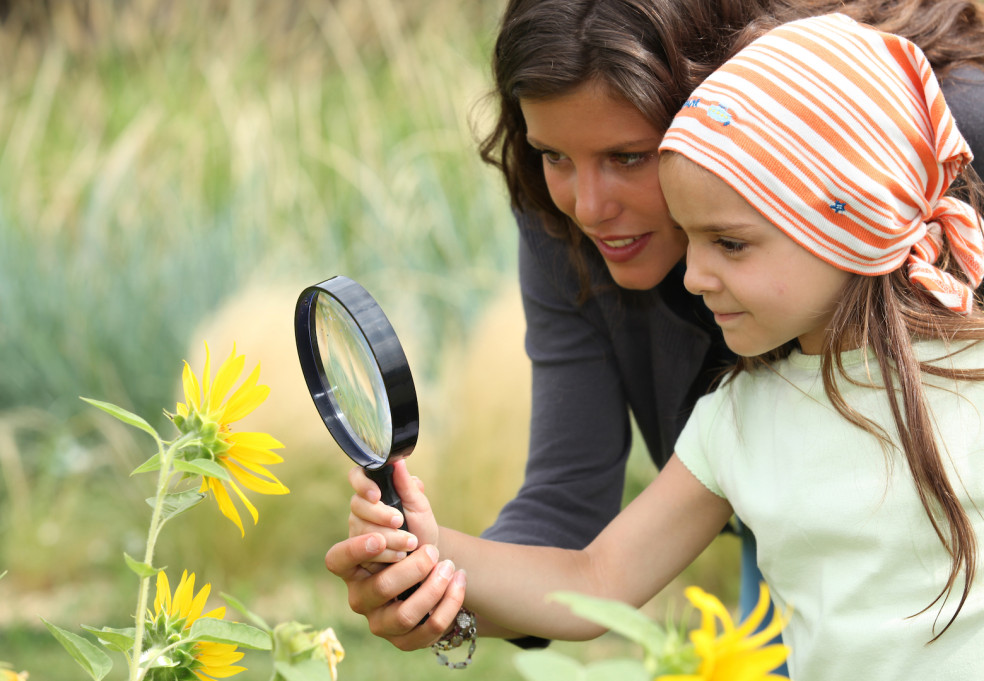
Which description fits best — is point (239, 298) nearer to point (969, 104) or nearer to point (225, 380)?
point (969, 104)

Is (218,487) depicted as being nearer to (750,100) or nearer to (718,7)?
(750,100)

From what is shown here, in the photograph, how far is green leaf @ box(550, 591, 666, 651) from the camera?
568 millimetres

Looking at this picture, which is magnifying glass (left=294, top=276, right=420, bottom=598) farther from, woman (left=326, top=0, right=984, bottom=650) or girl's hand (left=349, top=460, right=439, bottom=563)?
woman (left=326, top=0, right=984, bottom=650)

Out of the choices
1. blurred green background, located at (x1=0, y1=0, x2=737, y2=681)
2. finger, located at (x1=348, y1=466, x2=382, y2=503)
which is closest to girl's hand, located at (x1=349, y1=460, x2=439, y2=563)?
finger, located at (x1=348, y1=466, x2=382, y2=503)

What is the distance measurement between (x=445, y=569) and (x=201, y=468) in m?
0.70

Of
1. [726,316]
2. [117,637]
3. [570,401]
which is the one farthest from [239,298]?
[117,637]

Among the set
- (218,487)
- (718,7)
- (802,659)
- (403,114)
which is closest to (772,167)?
(718,7)

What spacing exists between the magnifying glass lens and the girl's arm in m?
0.38

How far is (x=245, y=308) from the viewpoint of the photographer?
380cm

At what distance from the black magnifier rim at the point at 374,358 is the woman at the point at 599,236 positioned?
190mm

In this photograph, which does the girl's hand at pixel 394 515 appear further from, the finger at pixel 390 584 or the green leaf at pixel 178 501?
the green leaf at pixel 178 501

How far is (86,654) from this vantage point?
32.3 inches

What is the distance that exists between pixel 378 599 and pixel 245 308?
248 cm

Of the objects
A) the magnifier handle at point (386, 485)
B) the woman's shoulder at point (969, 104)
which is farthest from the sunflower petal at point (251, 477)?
the woman's shoulder at point (969, 104)
